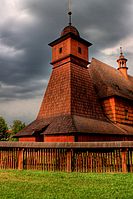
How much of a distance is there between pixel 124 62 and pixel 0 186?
34.7 meters

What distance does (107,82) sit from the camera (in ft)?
93.7

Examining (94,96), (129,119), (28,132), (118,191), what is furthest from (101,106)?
(118,191)

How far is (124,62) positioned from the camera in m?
39.2

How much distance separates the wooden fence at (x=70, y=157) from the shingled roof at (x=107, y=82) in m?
14.2

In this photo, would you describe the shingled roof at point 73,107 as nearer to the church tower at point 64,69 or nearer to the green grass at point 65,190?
the church tower at point 64,69

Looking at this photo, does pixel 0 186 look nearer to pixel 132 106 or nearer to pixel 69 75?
pixel 69 75

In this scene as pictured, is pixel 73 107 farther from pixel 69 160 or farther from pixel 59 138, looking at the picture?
pixel 69 160

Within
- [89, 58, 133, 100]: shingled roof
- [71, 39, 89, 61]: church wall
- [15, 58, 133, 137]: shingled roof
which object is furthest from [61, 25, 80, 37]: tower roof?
[89, 58, 133, 100]: shingled roof

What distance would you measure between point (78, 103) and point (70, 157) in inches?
409

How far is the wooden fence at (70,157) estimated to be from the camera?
12.5 meters

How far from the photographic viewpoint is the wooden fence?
40.9ft

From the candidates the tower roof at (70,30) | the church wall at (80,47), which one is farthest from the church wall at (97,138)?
the tower roof at (70,30)

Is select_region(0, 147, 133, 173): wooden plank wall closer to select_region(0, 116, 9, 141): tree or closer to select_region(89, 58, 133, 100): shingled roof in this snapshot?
select_region(89, 58, 133, 100): shingled roof

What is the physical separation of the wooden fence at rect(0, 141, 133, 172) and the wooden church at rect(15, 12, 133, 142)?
581 cm
